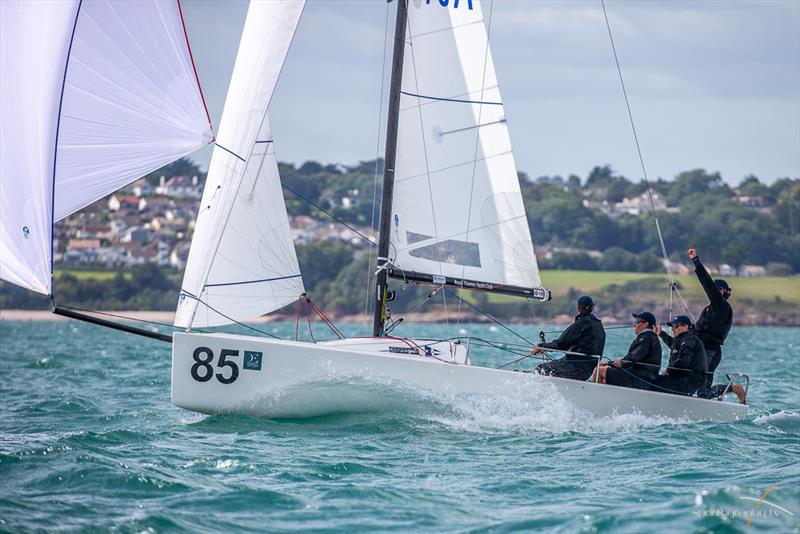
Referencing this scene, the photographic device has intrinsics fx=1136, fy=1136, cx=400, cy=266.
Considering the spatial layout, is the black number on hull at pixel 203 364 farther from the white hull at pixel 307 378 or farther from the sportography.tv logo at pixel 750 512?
the sportography.tv logo at pixel 750 512

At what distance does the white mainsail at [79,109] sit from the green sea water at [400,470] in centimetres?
166

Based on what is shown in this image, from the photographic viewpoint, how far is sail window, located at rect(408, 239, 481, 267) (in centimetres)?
1158

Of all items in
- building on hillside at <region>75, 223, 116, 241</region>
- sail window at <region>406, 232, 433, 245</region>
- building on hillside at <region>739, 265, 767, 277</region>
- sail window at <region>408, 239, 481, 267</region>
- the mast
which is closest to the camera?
the mast

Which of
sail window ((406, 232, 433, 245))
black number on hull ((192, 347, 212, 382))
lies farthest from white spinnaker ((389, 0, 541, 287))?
black number on hull ((192, 347, 212, 382))

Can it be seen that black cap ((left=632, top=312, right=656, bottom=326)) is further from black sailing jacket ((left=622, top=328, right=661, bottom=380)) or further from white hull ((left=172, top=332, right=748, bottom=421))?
white hull ((left=172, top=332, right=748, bottom=421))

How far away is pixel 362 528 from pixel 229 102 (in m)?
5.49

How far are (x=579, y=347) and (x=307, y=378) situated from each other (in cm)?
254

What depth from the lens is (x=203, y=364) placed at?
392 inches

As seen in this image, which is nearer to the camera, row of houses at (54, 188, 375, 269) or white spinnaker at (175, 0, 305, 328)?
white spinnaker at (175, 0, 305, 328)

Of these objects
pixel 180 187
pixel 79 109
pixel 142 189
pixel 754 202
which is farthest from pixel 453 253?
pixel 142 189

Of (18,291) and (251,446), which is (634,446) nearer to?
(251,446)

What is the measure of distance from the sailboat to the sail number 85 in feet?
0.04

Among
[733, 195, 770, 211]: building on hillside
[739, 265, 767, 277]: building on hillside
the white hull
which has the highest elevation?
[733, 195, 770, 211]: building on hillside

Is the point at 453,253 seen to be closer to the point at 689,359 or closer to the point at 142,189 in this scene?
the point at 689,359
